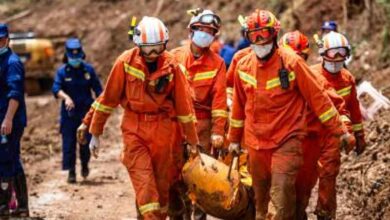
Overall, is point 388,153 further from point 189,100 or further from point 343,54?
point 189,100

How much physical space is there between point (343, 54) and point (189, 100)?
1.80 meters

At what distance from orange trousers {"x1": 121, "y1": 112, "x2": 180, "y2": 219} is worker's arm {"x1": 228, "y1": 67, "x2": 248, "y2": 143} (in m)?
0.58

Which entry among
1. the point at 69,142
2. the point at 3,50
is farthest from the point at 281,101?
the point at 69,142

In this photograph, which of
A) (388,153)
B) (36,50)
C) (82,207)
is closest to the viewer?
(388,153)

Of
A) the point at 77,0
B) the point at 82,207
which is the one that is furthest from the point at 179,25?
the point at 82,207

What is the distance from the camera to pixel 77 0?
2984 centimetres

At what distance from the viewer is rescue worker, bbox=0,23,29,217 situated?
977 cm

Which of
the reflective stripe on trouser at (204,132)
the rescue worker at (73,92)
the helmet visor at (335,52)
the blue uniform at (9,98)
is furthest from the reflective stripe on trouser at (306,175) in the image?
the rescue worker at (73,92)

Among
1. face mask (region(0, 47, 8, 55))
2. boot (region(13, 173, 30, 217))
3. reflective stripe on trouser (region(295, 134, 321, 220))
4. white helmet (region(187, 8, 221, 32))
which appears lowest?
boot (region(13, 173, 30, 217))

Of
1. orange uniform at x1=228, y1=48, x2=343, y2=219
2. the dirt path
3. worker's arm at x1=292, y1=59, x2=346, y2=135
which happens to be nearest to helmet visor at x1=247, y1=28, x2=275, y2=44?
orange uniform at x1=228, y1=48, x2=343, y2=219

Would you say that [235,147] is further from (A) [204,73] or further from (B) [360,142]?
(B) [360,142]

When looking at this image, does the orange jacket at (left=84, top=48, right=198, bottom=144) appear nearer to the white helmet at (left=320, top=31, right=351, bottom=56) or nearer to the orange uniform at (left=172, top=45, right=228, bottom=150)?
the orange uniform at (left=172, top=45, right=228, bottom=150)

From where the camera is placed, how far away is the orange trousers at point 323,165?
861cm

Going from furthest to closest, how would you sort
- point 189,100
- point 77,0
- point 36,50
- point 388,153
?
1. point 77,0
2. point 36,50
3. point 388,153
4. point 189,100
